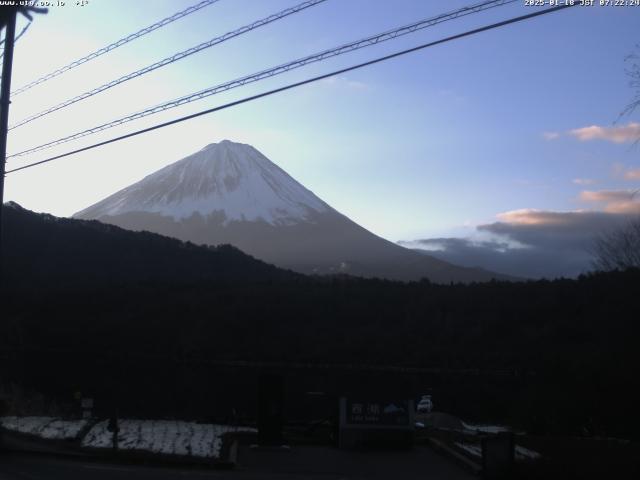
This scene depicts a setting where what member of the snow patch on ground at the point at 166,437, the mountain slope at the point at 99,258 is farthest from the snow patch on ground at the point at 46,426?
the mountain slope at the point at 99,258

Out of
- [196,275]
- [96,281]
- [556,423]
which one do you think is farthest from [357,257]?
[556,423]

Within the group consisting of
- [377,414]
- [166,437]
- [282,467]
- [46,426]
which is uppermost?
[377,414]

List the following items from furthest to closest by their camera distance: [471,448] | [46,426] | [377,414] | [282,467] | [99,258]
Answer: [99,258]
[46,426]
[377,414]
[471,448]
[282,467]

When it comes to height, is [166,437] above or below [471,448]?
above

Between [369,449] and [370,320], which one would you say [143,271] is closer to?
[370,320]

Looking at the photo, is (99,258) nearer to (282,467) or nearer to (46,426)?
(46,426)

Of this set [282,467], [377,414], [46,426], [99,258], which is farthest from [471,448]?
[99,258]

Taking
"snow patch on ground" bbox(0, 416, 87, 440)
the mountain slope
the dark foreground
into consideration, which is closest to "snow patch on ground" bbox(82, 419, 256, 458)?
"snow patch on ground" bbox(0, 416, 87, 440)
